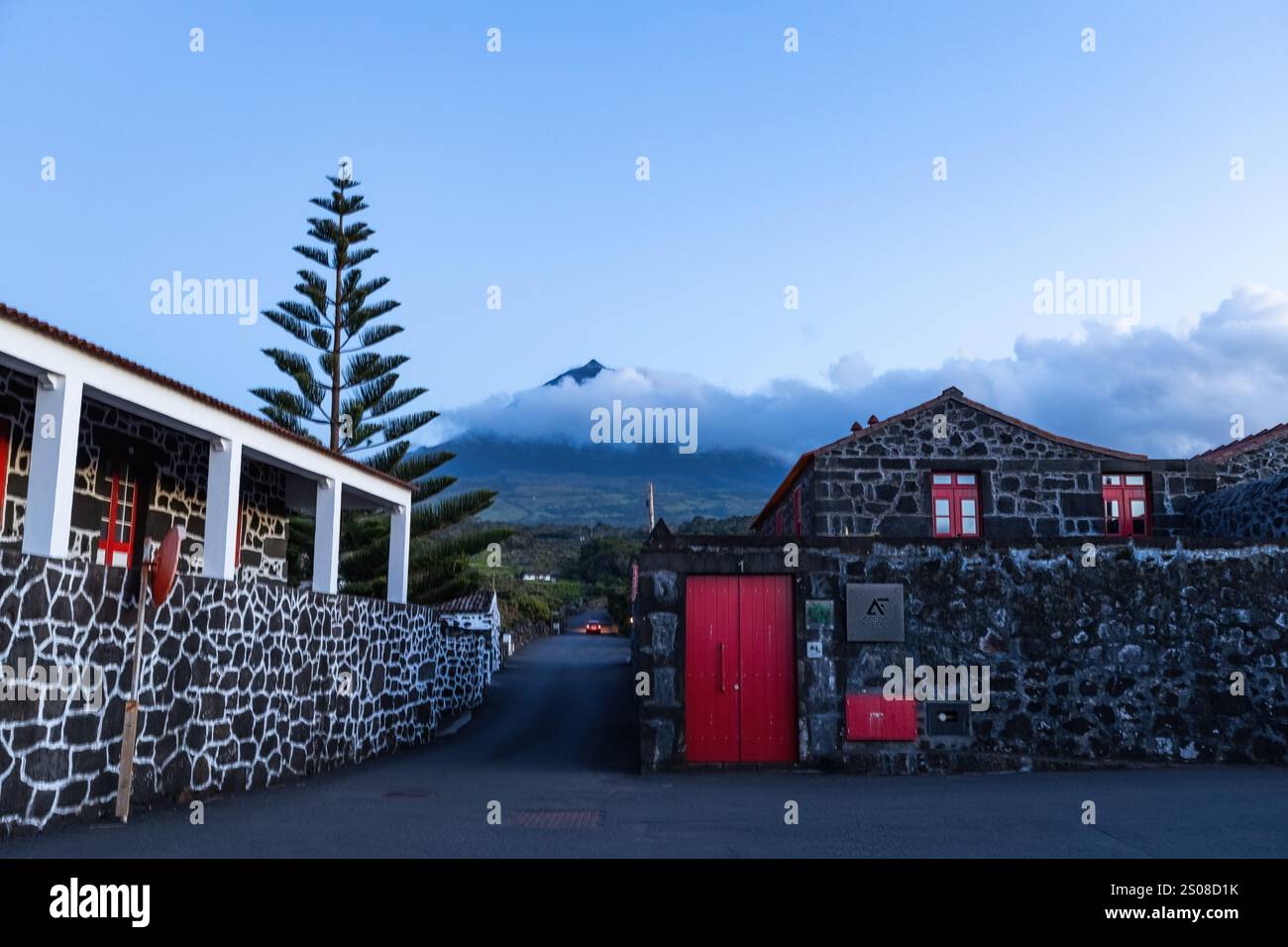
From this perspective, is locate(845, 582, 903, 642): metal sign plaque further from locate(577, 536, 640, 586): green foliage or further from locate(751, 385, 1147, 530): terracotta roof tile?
locate(577, 536, 640, 586): green foliage

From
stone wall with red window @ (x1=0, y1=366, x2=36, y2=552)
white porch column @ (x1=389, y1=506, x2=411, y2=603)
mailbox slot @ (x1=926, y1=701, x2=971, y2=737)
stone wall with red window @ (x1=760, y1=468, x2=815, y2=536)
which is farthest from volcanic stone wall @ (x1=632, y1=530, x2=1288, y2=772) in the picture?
stone wall with red window @ (x1=0, y1=366, x2=36, y2=552)

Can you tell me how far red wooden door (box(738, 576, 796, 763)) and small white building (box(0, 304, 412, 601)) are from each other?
506 centimetres

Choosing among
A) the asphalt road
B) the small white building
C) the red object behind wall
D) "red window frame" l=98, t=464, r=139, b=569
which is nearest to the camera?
the asphalt road

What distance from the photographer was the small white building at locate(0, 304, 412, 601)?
7855mm

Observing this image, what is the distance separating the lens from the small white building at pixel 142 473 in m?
7.86

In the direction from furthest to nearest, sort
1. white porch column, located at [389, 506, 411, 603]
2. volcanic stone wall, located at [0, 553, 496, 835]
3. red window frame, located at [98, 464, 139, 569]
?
1. white porch column, located at [389, 506, 411, 603]
2. red window frame, located at [98, 464, 139, 569]
3. volcanic stone wall, located at [0, 553, 496, 835]

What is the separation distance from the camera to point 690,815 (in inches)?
319

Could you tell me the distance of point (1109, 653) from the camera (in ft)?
36.1

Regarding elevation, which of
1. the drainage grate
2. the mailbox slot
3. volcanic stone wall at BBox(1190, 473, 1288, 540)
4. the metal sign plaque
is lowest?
the drainage grate

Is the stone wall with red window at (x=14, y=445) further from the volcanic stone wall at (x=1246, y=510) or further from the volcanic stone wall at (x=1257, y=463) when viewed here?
the volcanic stone wall at (x=1257, y=463)

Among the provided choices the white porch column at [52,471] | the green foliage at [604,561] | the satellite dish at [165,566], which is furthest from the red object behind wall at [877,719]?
the green foliage at [604,561]

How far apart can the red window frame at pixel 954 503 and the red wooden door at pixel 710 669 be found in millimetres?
6440
